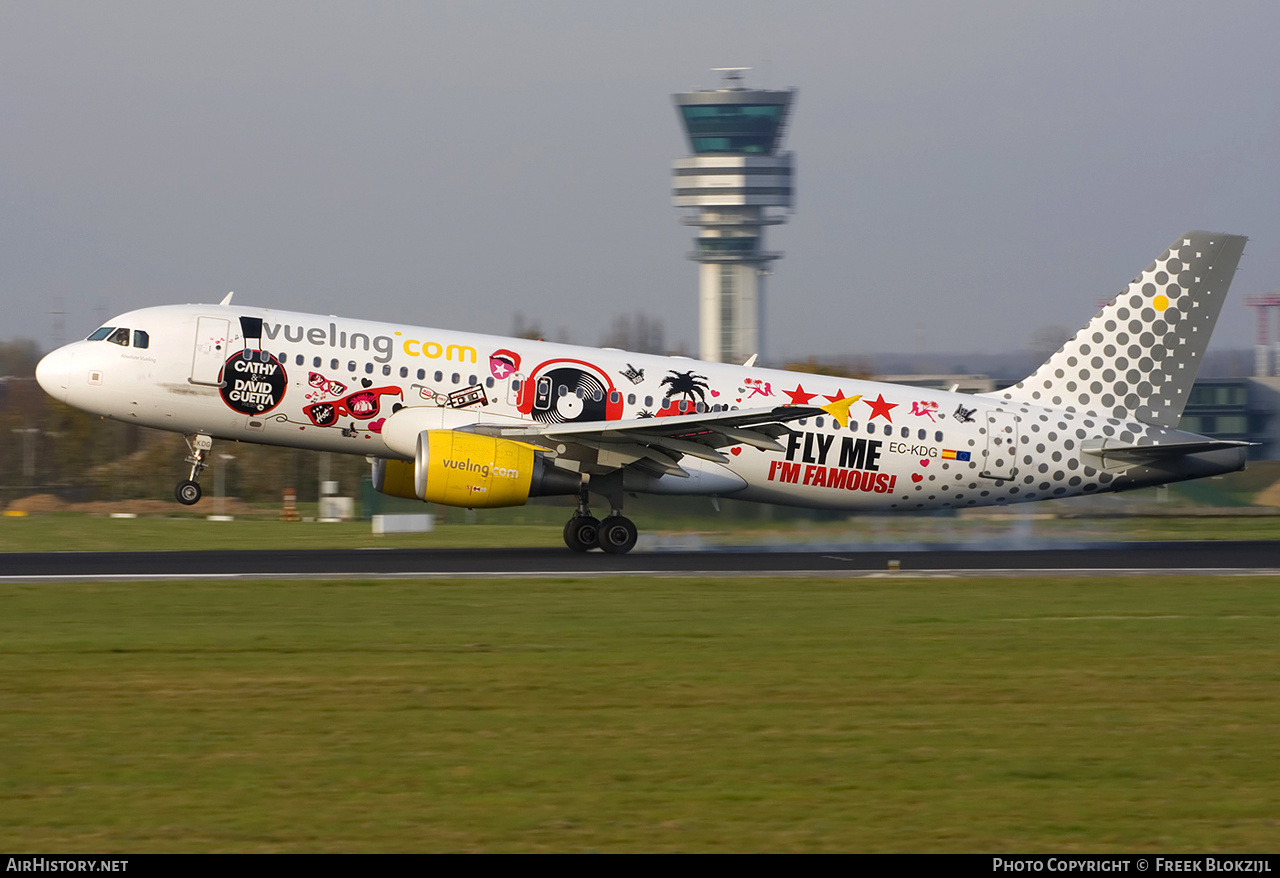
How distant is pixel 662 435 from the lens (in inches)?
949

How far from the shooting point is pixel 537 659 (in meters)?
13.6

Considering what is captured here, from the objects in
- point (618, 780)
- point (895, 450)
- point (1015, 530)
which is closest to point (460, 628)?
point (618, 780)

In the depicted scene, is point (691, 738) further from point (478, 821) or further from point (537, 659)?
point (537, 659)

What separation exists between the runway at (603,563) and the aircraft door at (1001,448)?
160 cm

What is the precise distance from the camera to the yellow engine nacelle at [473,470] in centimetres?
2314

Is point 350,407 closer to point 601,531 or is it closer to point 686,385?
point 601,531

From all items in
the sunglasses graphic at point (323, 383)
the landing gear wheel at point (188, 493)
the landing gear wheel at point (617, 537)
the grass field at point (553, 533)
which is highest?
the sunglasses graphic at point (323, 383)

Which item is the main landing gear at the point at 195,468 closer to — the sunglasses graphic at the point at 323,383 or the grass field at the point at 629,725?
the sunglasses graphic at the point at 323,383

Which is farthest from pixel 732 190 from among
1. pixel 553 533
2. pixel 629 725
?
pixel 629 725

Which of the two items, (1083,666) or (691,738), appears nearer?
(691,738)

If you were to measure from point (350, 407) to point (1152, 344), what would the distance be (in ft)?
53.2

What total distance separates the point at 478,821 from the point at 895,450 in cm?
2015

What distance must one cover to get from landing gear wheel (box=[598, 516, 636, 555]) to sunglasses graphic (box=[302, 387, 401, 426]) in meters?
4.55

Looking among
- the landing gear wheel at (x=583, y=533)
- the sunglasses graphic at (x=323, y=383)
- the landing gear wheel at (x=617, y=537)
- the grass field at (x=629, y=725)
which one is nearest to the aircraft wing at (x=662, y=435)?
the landing gear wheel at (x=617, y=537)
